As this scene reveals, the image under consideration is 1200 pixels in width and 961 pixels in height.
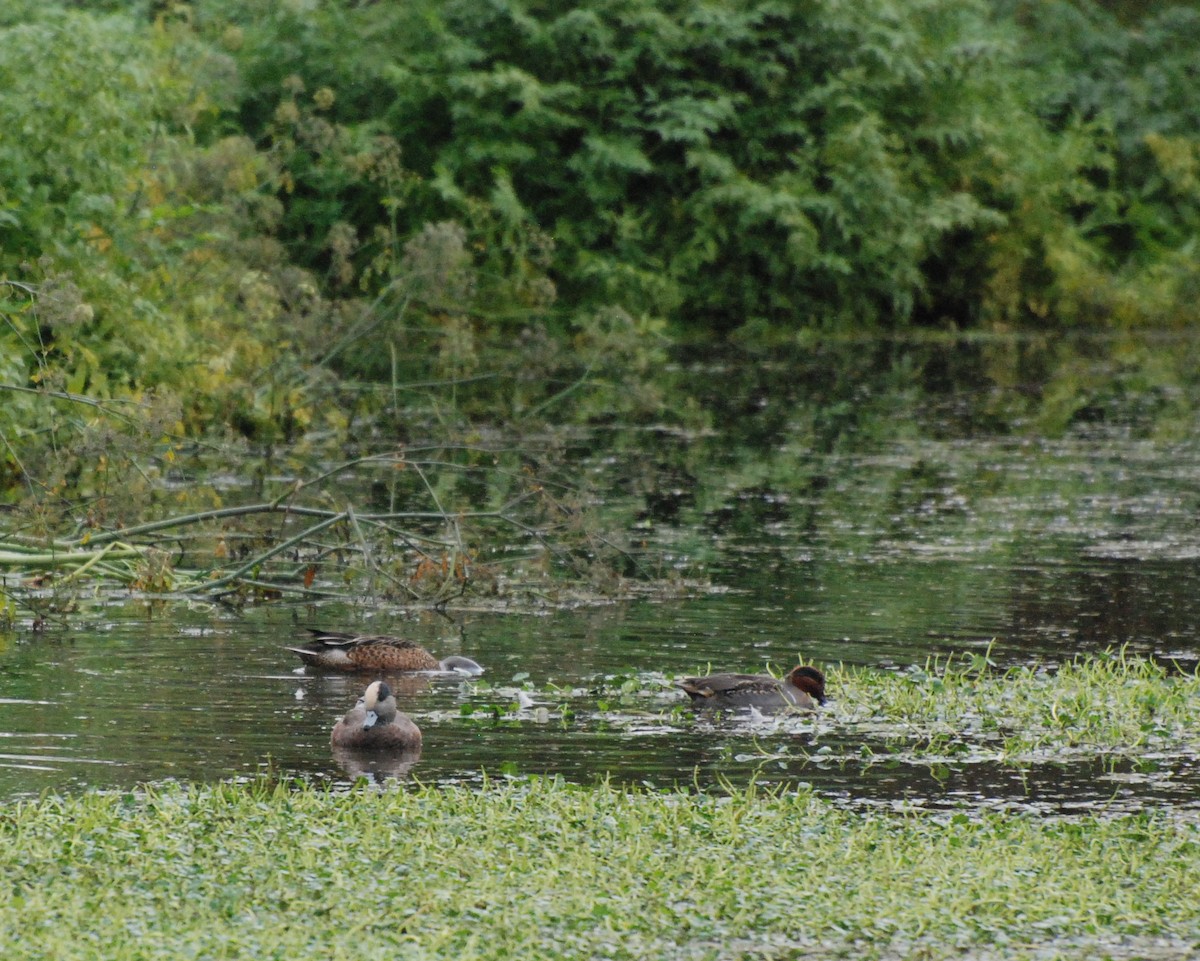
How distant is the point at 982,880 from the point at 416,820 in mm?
2087

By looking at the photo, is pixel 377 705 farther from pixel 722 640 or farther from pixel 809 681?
pixel 722 640

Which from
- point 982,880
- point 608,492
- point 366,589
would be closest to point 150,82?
point 608,492

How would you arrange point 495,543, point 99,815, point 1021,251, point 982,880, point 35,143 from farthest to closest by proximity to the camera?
1. point 1021,251
2. point 35,143
3. point 495,543
4. point 99,815
5. point 982,880

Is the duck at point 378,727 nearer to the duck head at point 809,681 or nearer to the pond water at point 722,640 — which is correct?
the pond water at point 722,640

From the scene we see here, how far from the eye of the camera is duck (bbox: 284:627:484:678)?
37.4 feet

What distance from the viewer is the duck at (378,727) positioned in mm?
9477

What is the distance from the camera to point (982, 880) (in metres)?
7.38

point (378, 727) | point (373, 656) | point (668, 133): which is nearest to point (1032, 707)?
point (378, 727)

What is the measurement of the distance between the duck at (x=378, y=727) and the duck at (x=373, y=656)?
5.68 ft

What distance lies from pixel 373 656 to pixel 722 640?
2.12m

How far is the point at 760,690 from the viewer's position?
10383 mm

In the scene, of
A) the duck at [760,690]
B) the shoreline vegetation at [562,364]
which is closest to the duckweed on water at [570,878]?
the shoreline vegetation at [562,364]

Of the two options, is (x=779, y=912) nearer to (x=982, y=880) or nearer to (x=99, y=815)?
(x=982, y=880)

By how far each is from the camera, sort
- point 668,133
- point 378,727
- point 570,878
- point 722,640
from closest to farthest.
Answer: point 570,878, point 378,727, point 722,640, point 668,133
